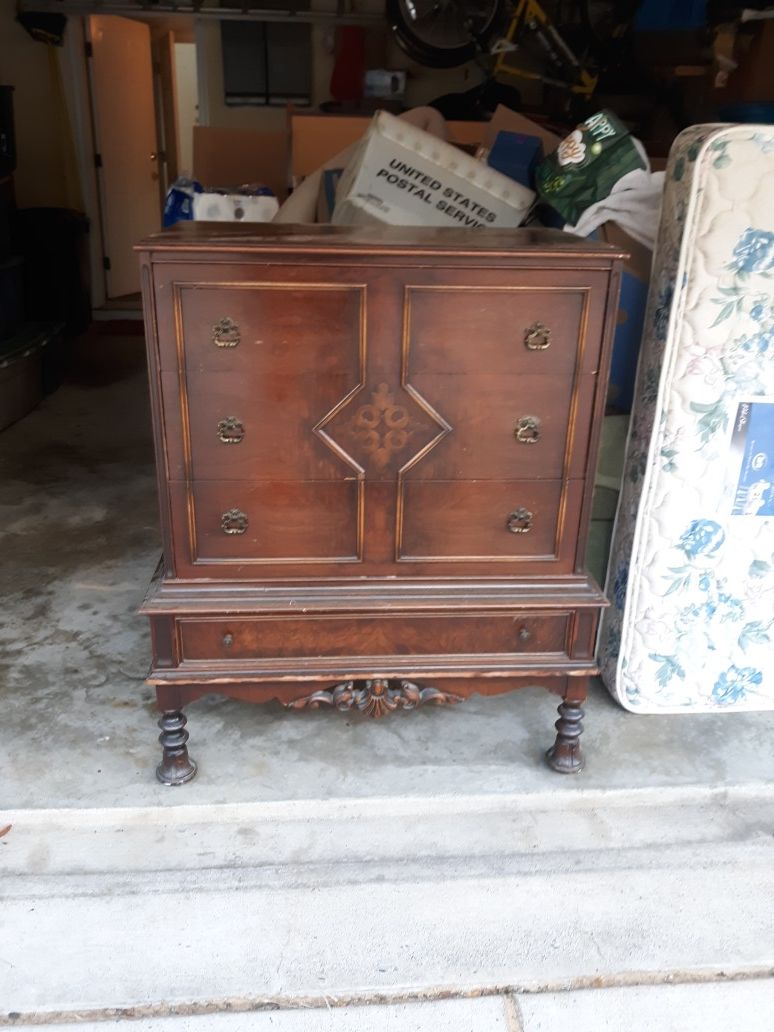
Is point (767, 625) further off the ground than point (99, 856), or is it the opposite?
point (767, 625)

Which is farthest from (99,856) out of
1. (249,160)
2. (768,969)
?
(249,160)

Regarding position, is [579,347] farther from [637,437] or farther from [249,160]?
[249,160]

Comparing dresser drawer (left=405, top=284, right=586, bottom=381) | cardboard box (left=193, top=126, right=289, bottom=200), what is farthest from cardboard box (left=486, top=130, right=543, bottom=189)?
cardboard box (left=193, top=126, right=289, bottom=200)

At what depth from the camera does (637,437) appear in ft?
6.31

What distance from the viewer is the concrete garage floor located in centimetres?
142

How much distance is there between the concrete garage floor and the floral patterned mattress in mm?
158

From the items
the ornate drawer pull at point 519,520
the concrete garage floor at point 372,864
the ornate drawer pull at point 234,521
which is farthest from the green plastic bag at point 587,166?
the concrete garage floor at point 372,864

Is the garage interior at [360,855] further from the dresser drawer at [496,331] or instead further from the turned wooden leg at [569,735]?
the dresser drawer at [496,331]

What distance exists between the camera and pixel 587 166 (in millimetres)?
1955

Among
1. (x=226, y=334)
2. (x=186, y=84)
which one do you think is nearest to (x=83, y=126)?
(x=186, y=84)

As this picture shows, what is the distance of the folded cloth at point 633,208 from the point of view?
6.35 ft

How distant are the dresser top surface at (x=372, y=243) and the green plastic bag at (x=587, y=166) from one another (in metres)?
0.30

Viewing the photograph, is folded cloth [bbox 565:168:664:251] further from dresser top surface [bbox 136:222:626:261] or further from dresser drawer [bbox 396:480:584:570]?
dresser drawer [bbox 396:480:584:570]

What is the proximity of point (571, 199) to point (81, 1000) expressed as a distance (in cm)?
187
